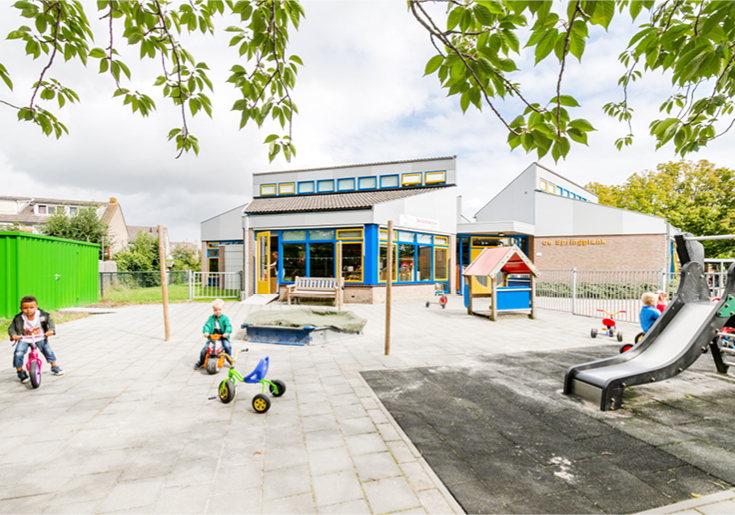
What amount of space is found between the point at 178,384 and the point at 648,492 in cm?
506

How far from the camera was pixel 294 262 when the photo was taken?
1639 centimetres

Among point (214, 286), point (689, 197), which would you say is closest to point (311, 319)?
point (214, 286)

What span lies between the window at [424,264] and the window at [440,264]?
52 centimetres

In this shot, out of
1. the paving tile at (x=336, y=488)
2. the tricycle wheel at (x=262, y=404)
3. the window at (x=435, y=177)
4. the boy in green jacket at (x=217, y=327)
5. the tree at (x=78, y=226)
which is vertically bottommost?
the paving tile at (x=336, y=488)

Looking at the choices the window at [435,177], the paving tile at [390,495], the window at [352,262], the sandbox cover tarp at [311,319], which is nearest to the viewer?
the paving tile at [390,495]

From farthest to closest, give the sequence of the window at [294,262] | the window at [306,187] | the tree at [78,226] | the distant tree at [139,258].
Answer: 1. the distant tree at [139,258]
2. the window at [306,187]
3. the tree at [78,226]
4. the window at [294,262]

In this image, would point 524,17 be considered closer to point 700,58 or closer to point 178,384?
point 700,58

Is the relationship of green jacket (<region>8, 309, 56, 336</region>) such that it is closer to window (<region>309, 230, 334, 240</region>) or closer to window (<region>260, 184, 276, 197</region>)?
window (<region>309, 230, 334, 240</region>)

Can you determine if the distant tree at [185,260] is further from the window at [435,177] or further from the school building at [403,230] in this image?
the window at [435,177]

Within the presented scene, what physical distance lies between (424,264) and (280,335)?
455 inches

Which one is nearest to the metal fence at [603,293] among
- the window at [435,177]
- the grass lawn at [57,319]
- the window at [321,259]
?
the window at [435,177]

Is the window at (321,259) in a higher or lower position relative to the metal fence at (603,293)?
higher

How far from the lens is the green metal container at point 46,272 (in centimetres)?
1024

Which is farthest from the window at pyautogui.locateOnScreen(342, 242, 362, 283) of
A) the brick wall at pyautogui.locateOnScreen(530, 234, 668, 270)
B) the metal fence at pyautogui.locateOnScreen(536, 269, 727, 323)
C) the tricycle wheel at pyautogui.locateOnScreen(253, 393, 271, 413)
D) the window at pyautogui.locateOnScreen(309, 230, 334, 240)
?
the brick wall at pyautogui.locateOnScreen(530, 234, 668, 270)
